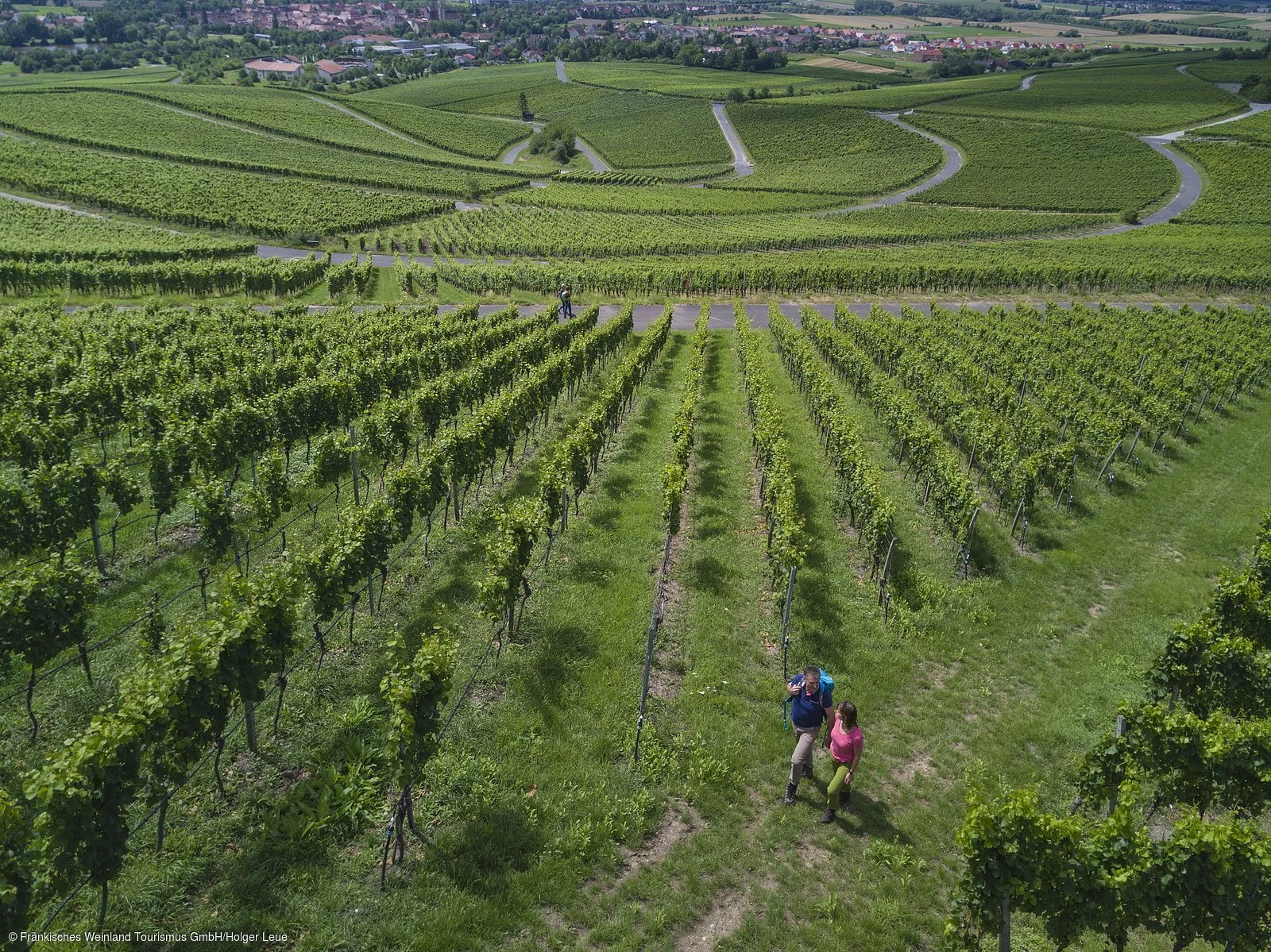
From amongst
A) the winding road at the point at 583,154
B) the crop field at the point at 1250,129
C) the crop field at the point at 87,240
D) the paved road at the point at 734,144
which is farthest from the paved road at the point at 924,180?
the crop field at the point at 87,240

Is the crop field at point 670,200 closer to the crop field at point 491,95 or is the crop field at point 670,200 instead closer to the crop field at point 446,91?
the crop field at point 491,95

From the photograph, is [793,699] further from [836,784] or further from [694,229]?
[694,229]

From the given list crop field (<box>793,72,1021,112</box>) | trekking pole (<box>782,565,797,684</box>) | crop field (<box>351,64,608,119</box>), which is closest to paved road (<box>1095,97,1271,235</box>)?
crop field (<box>793,72,1021,112</box>)

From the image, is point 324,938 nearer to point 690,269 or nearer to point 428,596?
point 428,596

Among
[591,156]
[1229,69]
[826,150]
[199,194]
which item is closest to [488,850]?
[199,194]

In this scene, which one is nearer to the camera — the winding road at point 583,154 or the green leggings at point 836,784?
the green leggings at point 836,784

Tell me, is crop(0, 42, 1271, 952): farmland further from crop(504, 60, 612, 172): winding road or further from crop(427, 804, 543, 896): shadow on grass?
crop(504, 60, 612, 172): winding road
